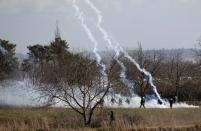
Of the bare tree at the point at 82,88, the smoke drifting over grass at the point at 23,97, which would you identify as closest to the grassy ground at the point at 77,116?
the bare tree at the point at 82,88

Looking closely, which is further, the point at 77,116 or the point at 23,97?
the point at 23,97

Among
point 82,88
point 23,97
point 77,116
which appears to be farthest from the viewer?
point 23,97

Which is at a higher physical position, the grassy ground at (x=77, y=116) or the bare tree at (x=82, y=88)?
the bare tree at (x=82, y=88)

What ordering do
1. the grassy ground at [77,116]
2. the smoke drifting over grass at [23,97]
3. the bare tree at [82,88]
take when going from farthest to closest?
1. the smoke drifting over grass at [23,97]
2. the grassy ground at [77,116]
3. the bare tree at [82,88]

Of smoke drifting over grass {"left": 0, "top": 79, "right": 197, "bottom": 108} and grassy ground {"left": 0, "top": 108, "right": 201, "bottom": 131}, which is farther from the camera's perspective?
smoke drifting over grass {"left": 0, "top": 79, "right": 197, "bottom": 108}

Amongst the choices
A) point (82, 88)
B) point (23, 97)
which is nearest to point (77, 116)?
point (82, 88)

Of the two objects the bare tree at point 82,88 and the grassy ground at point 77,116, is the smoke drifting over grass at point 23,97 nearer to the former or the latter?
the grassy ground at point 77,116

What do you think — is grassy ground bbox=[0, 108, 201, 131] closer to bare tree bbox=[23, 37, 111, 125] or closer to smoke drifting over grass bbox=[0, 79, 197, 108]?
bare tree bbox=[23, 37, 111, 125]

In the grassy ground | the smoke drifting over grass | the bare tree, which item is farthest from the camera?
the smoke drifting over grass

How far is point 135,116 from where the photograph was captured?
51500 millimetres

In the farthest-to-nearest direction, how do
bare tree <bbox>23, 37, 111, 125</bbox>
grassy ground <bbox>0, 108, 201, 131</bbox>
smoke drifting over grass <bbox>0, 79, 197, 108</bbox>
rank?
smoke drifting over grass <bbox>0, 79, 197, 108</bbox>, grassy ground <bbox>0, 108, 201, 131</bbox>, bare tree <bbox>23, 37, 111, 125</bbox>

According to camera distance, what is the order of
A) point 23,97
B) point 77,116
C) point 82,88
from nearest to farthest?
point 82,88 → point 77,116 → point 23,97

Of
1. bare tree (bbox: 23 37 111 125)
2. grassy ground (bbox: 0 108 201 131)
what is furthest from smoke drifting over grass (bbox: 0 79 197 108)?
bare tree (bbox: 23 37 111 125)

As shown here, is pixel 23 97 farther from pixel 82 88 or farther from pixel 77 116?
pixel 82 88
